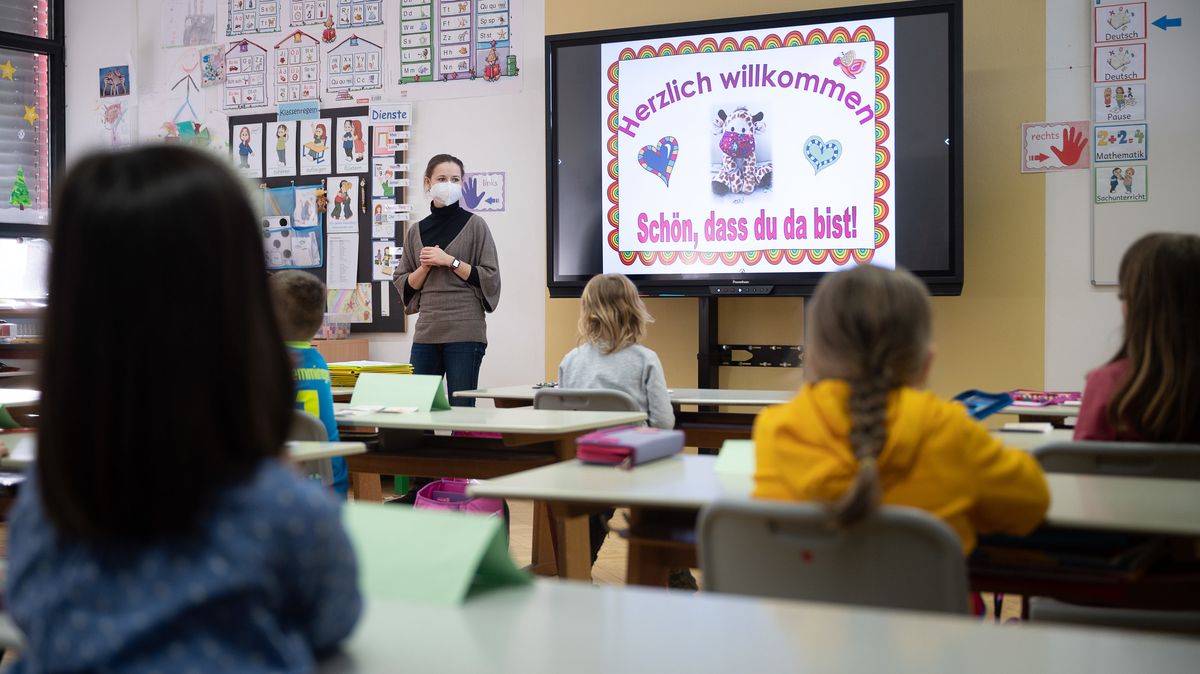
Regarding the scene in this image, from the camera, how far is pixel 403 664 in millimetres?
771

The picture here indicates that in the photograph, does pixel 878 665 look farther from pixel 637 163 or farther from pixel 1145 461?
pixel 637 163

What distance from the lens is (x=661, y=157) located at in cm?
468

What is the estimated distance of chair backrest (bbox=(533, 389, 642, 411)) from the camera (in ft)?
9.53

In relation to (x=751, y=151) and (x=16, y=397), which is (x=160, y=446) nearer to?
(x=16, y=397)

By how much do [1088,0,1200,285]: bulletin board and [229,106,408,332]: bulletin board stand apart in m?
3.26

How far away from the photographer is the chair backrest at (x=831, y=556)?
1107 millimetres

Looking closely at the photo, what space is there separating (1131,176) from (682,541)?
11.2ft

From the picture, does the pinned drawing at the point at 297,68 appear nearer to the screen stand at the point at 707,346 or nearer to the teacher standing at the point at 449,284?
the teacher standing at the point at 449,284

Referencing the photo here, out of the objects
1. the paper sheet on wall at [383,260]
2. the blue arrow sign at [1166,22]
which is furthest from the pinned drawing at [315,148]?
the blue arrow sign at [1166,22]

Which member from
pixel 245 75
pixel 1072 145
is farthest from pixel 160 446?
pixel 245 75

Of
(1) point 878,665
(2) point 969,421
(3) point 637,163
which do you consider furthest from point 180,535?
(3) point 637,163

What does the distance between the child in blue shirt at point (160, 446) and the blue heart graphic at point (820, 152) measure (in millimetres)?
3944

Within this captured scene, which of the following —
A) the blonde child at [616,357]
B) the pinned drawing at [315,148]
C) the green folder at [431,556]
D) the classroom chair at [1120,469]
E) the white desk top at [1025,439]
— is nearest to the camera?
the green folder at [431,556]

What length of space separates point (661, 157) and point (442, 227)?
1.04m
